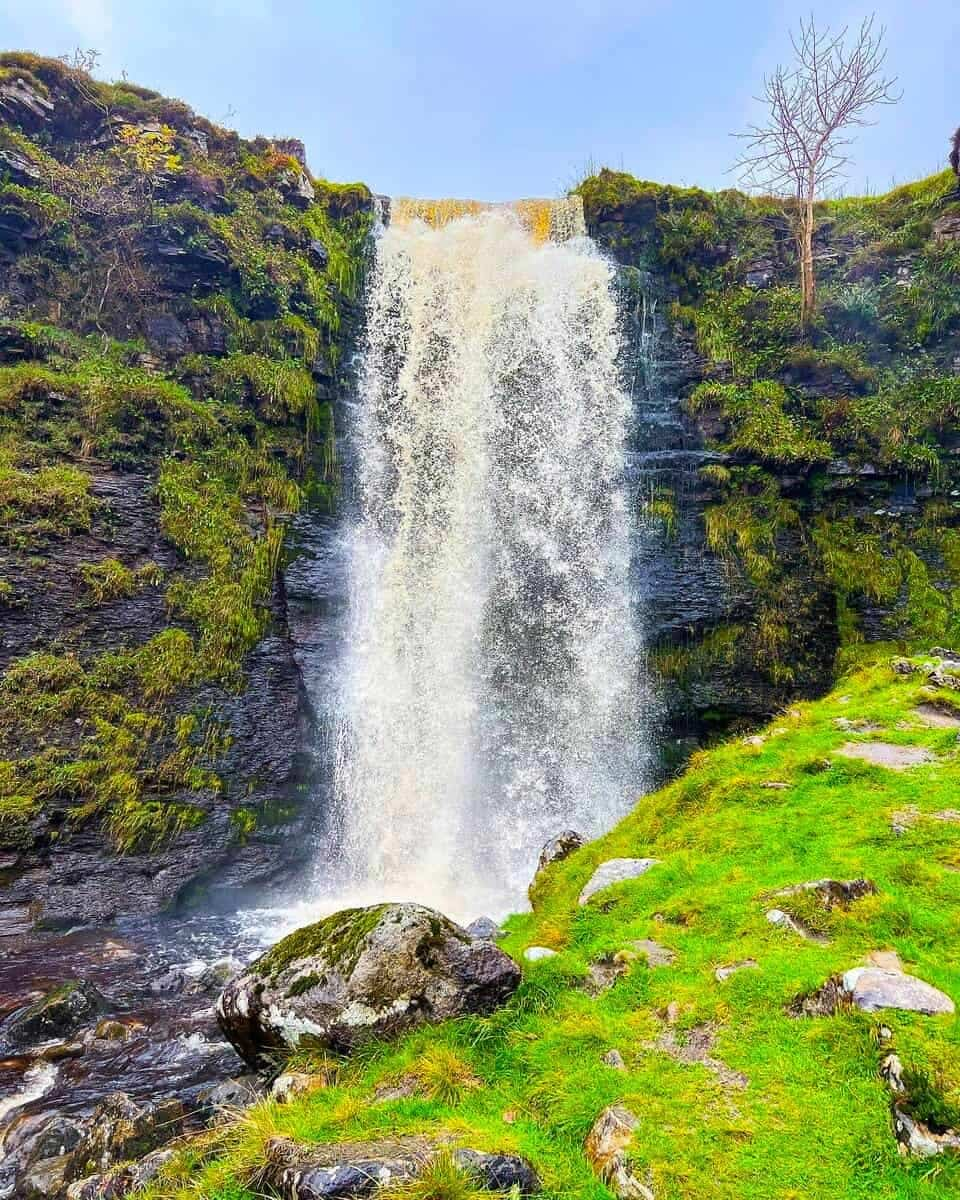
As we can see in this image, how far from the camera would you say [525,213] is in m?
21.3

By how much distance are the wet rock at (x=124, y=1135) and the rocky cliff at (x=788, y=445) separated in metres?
11.6

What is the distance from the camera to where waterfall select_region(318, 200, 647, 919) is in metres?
13.4

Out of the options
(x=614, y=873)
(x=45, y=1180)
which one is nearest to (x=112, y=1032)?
(x=45, y=1180)

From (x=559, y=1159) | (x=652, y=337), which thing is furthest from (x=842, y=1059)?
(x=652, y=337)

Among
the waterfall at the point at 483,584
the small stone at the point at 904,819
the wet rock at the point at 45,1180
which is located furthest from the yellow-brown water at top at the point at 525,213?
Result: the wet rock at the point at 45,1180

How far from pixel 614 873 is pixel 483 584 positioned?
9.76 metres

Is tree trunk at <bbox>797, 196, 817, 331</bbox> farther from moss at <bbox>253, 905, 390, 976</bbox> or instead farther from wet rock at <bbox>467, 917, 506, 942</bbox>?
moss at <bbox>253, 905, 390, 976</bbox>

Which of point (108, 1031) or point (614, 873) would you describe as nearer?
point (614, 873)

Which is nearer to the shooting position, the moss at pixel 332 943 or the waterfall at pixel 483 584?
the moss at pixel 332 943

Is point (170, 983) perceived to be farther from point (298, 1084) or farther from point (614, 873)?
point (614, 873)

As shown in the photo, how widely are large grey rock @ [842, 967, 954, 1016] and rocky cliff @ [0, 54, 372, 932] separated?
11.3 meters

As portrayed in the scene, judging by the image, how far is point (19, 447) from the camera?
13117 mm

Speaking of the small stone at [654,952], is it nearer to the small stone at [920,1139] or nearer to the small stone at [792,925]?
the small stone at [792,925]

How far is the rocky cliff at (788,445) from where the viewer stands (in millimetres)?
14633
